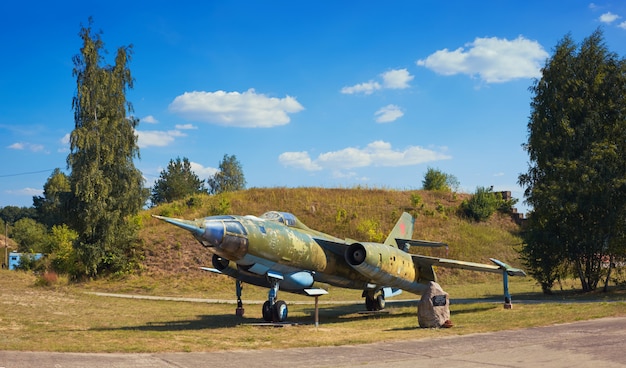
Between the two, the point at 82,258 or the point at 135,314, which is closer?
the point at 135,314

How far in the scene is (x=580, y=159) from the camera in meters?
24.5

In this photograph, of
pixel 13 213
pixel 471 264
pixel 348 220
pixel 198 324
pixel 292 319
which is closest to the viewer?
pixel 198 324

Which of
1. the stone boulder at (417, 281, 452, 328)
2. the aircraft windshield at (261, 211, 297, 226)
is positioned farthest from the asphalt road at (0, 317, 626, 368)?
the aircraft windshield at (261, 211, 297, 226)

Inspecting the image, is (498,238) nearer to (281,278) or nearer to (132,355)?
(281,278)

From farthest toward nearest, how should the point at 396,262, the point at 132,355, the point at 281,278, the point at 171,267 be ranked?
1. the point at 171,267
2. the point at 396,262
3. the point at 281,278
4. the point at 132,355

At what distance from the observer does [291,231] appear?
17.2 meters

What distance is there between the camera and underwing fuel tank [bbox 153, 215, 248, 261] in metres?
14.4

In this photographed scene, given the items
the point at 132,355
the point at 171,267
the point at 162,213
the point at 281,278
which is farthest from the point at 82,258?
the point at 132,355

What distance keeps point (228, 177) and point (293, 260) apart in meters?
72.7

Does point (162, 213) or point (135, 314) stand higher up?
point (162, 213)

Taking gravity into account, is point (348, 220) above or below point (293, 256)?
above

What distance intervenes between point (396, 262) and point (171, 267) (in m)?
22.1

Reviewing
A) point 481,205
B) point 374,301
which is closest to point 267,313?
point 374,301

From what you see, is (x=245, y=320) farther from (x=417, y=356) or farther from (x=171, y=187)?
(x=171, y=187)
